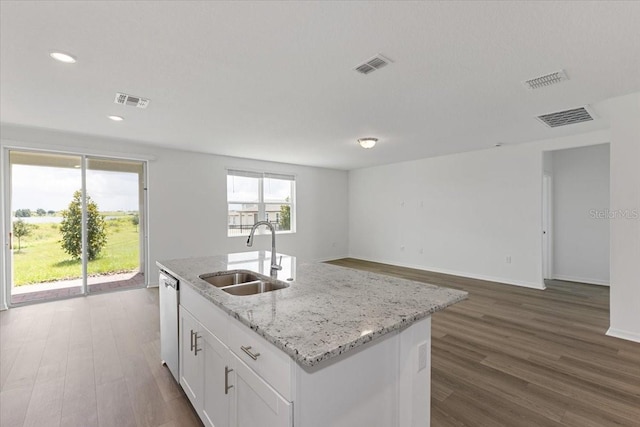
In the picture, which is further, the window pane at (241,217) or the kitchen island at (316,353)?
the window pane at (241,217)

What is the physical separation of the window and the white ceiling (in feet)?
7.50

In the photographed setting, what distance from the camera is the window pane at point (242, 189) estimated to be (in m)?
6.09

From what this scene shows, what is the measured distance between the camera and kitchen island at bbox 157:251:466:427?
1.02 metres

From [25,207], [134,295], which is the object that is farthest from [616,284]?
[25,207]

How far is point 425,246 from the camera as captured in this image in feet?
20.9

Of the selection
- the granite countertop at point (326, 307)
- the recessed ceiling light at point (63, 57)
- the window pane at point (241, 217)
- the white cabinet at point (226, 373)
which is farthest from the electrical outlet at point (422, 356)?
the window pane at point (241, 217)

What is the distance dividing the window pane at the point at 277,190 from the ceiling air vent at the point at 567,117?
4962 mm

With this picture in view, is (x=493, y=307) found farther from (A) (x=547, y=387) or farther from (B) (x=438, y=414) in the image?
(B) (x=438, y=414)

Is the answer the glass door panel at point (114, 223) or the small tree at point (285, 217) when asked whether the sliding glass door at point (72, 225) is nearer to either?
→ the glass door panel at point (114, 223)

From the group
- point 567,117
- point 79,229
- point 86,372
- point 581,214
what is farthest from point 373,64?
point 581,214

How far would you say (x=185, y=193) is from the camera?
17.7 feet

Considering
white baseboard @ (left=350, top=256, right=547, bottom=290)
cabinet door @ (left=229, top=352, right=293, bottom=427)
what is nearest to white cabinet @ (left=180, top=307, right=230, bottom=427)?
cabinet door @ (left=229, top=352, right=293, bottom=427)

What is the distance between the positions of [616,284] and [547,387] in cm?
182

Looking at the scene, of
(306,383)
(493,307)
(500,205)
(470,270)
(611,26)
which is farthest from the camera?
(470,270)
